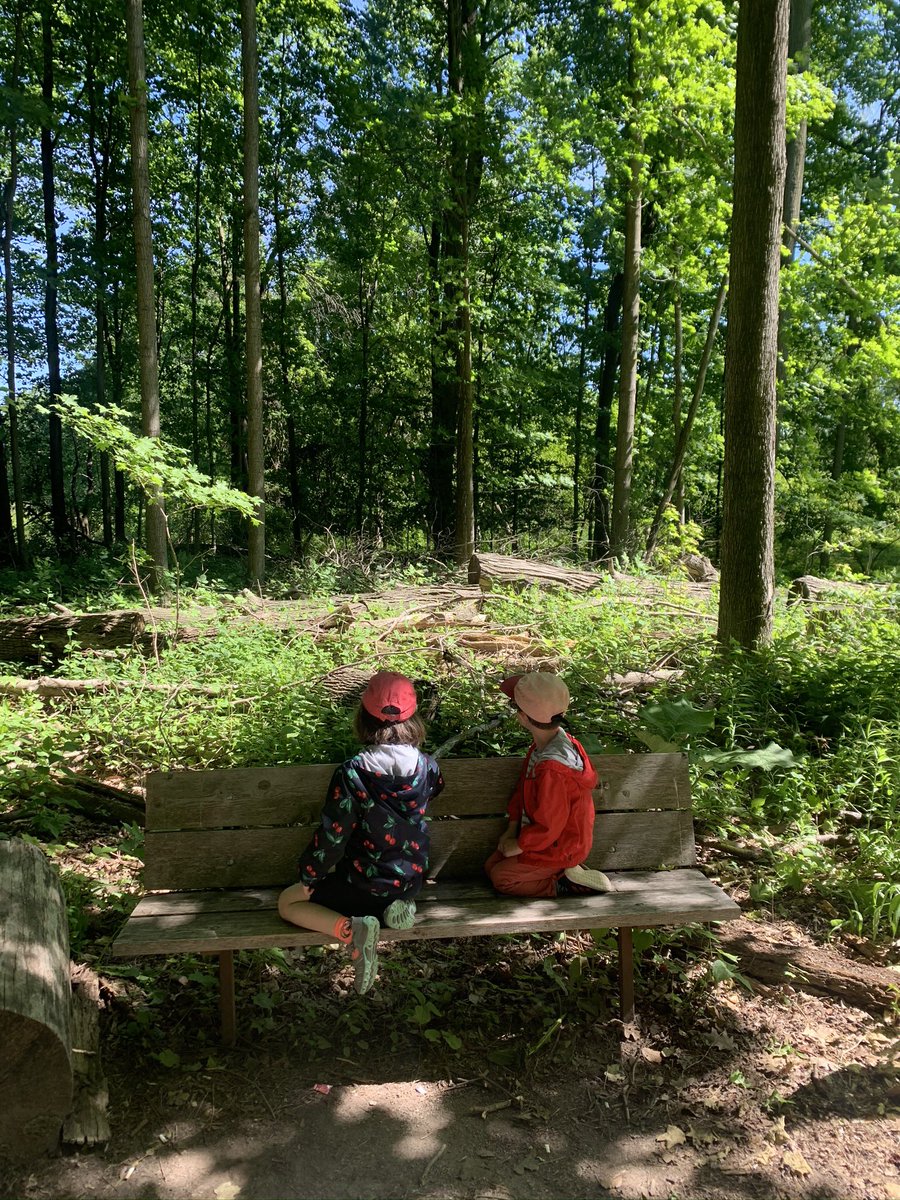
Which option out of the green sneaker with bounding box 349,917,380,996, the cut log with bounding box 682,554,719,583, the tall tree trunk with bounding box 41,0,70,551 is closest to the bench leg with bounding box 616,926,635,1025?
the green sneaker with bounding box 349,917,380,996

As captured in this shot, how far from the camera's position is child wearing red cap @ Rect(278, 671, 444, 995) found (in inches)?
109

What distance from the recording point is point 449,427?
18469 mm

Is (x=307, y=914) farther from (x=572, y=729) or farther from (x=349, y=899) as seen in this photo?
(x=572, y=729)

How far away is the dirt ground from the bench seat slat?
18.6 inches

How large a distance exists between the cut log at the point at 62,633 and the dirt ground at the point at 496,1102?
4797 millimetres

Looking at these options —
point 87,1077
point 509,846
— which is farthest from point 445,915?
point 87,1077

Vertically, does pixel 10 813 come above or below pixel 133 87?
below

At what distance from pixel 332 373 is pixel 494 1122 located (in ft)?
63.9

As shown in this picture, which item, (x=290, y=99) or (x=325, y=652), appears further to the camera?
(x=290, y=99)

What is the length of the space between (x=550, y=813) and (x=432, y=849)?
569 millimetres

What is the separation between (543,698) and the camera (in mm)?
3074

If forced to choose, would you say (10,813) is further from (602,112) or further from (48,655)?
(602,112)

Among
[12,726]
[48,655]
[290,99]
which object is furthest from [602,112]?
[12,726]

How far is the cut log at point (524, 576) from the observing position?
31.7 feet
